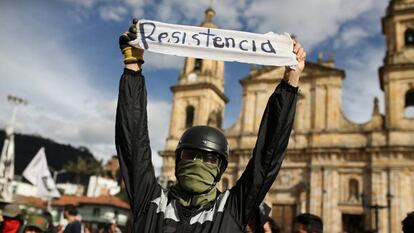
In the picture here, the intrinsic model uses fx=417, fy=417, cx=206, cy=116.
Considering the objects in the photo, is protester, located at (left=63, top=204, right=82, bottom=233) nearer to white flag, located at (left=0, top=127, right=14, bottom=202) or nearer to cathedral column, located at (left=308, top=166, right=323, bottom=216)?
white flag, located at (left=0, top=127, right=14, bottom=202)

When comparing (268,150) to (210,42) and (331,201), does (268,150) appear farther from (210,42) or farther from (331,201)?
(331,201)

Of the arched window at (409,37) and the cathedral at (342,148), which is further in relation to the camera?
the arched window at (409,37)

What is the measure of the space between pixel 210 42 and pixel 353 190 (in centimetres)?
2334

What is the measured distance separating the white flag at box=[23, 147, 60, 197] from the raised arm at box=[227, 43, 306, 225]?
49.3ft

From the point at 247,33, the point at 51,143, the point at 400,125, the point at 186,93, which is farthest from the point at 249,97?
the point at 51,143

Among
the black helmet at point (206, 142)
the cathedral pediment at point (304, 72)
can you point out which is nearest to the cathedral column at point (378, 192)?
the cathedral pediment at point (304, 72)

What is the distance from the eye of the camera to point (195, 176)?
7.07 feet

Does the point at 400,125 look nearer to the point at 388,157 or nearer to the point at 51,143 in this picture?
the point at 388,157

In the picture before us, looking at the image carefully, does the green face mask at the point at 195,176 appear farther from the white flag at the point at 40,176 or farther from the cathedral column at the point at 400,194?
the cathedral column at the point at 400,194

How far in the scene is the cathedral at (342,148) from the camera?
73.9 ft

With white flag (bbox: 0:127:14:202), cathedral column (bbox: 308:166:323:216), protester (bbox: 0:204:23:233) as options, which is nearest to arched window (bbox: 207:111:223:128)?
cathedral column (bbox: 308:166:323:216)

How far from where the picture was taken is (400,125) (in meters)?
23.1

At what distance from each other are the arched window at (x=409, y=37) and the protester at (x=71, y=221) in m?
23.5

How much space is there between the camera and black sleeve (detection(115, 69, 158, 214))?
7.30 ft
